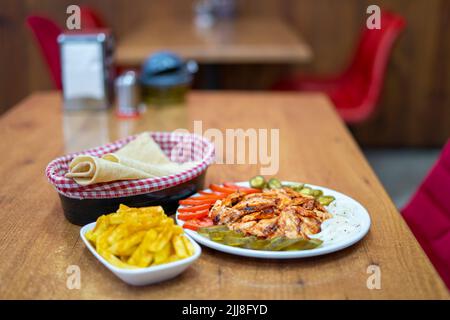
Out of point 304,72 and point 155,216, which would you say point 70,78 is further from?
point 304,72

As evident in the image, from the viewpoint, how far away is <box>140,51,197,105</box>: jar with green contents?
2.21 m

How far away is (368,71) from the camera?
3.39m

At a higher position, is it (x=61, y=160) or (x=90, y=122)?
(x=61, y=160)

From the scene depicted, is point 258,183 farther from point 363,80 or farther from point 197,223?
point 363,80

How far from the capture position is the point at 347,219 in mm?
1169

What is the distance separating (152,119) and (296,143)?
1.61 feet

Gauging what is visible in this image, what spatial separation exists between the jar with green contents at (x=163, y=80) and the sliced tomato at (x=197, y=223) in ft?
3.63

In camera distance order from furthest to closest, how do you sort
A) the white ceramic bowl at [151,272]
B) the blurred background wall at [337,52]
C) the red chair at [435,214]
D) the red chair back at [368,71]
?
the blurred background wall at [337,52]
the red chair back at [368,71]
the red chair at [435,214]
the white ceramic bowl at [151,272]

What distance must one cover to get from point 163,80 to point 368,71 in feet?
4.94

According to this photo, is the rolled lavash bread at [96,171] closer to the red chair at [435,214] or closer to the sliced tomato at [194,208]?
the sliced tomato at [194,208]

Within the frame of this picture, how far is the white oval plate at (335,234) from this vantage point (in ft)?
3.38

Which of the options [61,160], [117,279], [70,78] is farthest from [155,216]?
[70,78]

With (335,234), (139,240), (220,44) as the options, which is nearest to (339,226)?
(335,234)

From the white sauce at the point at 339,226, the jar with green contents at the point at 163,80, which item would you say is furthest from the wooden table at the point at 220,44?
the white sauce at the point at 339,226
